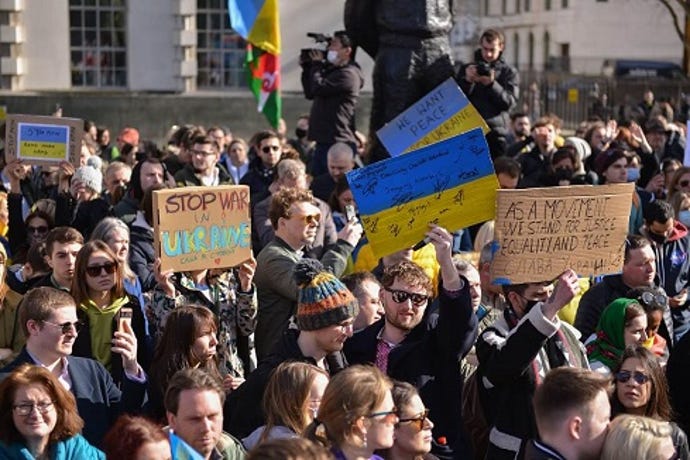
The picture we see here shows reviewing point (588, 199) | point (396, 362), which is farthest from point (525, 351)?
point (588, 199)

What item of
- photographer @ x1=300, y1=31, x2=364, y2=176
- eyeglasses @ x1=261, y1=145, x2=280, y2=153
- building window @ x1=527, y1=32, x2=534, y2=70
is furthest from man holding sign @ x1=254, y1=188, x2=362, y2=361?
building window @ x1=527, y1=32, x2=534, y2=70

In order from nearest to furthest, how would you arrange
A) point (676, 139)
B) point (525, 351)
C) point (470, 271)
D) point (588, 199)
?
point (525, 351) → point (588, 199) → point (470, 271) → point (676, 139)

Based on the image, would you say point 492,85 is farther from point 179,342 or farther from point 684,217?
point 179,342

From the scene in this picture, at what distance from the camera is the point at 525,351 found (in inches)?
215

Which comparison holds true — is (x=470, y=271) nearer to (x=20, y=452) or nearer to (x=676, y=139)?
(x=20, y=452)

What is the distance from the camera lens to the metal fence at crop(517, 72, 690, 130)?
31703mm

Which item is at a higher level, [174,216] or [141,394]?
[174,216]

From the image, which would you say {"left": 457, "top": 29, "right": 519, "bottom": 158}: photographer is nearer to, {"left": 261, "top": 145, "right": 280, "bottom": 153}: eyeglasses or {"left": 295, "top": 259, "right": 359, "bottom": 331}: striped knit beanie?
{"left": 261, "top": 145, "right": 280, "bottom": 153}: eyeglasses

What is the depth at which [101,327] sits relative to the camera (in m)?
6.52

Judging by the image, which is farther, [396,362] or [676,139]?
[676,139]

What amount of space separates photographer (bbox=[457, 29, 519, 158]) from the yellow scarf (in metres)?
5.65

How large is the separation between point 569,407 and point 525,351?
72cm

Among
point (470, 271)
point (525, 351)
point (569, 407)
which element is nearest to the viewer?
point (569, 407)

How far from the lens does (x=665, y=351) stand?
710 centimetres
